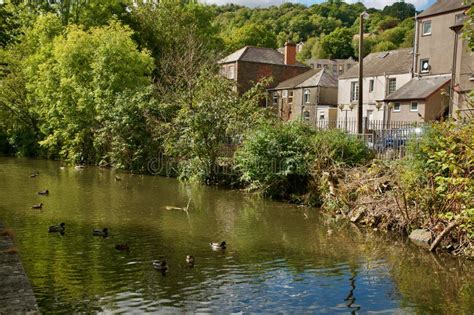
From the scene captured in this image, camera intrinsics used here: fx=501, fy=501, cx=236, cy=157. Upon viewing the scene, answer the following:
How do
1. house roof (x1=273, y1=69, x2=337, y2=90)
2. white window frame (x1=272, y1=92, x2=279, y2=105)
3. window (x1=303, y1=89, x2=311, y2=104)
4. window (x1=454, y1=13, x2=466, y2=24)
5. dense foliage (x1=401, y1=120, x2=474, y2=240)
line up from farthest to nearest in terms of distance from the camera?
white window frame (x1=272, y1=92, x2=279, y2=105)
window (x1=303, y1=89, x2=311, y2=104)
house roof (x1=273, y1=69, x2=337, y2=90)
window (x1=454, y1=13, x2=466, y2=24)
dense foliage (x1=401, y1=120, x2=474, y2=240)

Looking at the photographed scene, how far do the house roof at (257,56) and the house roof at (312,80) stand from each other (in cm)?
383

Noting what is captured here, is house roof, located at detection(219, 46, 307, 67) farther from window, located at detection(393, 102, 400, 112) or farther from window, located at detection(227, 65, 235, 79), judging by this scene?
window, located at detection(393, 102, 400, 112)

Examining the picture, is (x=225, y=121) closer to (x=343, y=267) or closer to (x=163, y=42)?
(x=343, y=267)

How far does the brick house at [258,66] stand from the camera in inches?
2244

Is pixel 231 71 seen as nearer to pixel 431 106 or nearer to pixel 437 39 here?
pixel 437 39

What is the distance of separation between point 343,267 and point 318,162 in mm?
9261

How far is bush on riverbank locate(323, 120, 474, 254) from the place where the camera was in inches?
472

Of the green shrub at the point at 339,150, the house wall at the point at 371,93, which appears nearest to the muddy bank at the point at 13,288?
the green shrub at the point at 339,150

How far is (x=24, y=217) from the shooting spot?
53.6ft

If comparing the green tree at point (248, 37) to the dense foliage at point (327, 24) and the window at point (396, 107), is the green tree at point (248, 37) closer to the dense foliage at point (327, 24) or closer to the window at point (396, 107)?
the dense foliage at point (327, 24)

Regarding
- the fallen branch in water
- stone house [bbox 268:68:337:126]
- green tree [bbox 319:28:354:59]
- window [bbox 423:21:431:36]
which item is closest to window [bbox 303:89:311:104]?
stone house [bbox 268:68:337:126]

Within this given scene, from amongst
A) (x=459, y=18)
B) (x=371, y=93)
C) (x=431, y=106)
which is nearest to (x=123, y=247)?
(x=431, y=106)

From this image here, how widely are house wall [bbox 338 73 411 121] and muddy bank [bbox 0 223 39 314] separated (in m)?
38.6

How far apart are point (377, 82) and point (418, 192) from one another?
109ft
